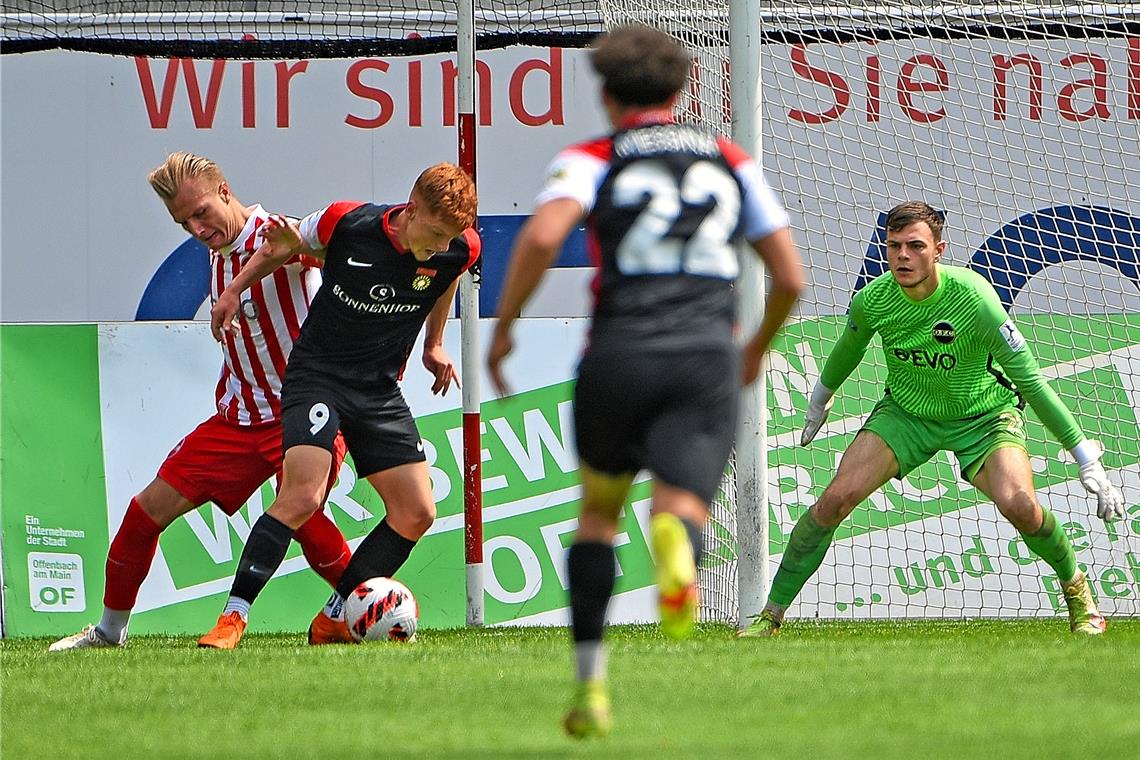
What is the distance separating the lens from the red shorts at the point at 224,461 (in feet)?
20.3

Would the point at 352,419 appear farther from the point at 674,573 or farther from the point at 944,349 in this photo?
the point at 674,573

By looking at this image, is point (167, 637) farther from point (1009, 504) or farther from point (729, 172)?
point (729, 172)

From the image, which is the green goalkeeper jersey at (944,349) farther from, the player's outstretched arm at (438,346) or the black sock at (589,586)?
the black sock at (589,586)

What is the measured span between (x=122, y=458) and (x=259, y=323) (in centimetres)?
162

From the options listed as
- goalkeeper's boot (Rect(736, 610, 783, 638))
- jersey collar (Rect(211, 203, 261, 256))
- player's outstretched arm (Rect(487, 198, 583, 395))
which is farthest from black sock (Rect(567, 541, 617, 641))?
jersey collar (Rect(211, 203, 261, 256))

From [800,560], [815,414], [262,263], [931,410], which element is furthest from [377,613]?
[931,410]

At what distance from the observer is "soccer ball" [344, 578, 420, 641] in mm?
6012

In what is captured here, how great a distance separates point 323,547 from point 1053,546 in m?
2.85

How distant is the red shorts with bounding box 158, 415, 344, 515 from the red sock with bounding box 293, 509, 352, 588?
0.28 meters

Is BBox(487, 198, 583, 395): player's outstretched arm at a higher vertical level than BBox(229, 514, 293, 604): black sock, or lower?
higher

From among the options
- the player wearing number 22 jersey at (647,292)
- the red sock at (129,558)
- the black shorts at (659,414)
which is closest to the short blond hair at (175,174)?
the red sock at (129,558)

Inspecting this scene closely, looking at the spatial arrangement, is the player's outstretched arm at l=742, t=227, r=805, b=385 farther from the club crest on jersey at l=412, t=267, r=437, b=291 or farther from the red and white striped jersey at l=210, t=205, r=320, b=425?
the red and white striped jersey at l=210, t=205, r=320, b=425

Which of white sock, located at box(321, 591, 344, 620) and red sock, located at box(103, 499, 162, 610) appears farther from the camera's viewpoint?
red sock, located at box(103, 499, 162, 610)

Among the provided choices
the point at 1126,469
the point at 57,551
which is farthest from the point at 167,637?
the point at 1126,469
